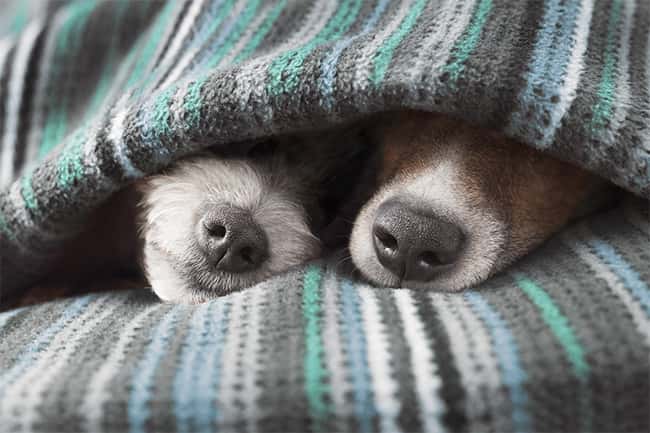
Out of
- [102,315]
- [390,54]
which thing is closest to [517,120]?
[390,54]

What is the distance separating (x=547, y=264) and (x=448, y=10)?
12.9 inches

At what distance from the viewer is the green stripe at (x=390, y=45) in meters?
0.71

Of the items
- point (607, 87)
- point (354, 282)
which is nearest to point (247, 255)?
point (354, 282)

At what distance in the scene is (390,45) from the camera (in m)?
0.74

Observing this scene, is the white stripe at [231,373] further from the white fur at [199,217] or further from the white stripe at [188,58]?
the white stripe at [188,58]

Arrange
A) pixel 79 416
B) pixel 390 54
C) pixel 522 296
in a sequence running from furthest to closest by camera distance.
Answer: pixel 390 54
pixel 522 296
pixel 79 416

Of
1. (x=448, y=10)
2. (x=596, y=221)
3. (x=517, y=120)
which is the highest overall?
(x=448, y=10)

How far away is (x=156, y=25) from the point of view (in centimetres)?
117

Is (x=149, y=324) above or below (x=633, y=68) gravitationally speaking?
below

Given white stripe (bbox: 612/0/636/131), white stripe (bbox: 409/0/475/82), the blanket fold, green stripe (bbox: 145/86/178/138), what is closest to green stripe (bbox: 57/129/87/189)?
the blanket fold

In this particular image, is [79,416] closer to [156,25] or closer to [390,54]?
[390,54]

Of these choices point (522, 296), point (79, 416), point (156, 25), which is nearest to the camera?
point (79, 416)

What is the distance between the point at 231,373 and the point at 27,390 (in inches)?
6.5

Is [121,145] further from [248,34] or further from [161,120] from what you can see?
→ [248,34]
